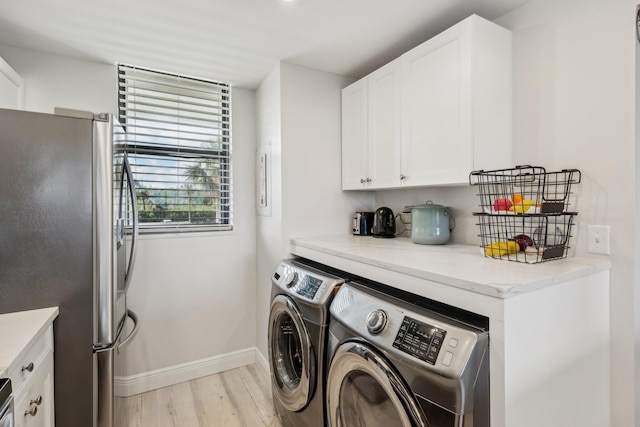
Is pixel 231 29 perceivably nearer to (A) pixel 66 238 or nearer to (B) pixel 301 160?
(B) pixel 301 160

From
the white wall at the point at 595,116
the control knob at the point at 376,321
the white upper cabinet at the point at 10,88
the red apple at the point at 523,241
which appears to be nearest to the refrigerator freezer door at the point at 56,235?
the white upper cabinet at the point at 10,88

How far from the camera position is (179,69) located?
2.31 meters

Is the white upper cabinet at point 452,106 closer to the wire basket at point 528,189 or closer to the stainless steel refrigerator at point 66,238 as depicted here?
the wire basket at point 528,189

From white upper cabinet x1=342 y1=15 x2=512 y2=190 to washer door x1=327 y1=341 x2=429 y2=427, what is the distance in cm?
97

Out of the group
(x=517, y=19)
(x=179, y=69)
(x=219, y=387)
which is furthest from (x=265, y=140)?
(x=219, y=387)

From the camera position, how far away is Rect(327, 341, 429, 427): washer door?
3.38 ft

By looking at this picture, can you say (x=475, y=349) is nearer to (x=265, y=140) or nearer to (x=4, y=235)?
(x=4, y=235)

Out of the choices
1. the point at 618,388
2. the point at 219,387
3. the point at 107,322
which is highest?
the point at 107,322

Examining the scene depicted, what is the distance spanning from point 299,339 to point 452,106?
4.77ft

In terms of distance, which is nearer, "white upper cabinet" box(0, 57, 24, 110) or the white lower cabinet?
the white lower cabinet

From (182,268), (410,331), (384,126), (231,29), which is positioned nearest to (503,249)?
(410,331)

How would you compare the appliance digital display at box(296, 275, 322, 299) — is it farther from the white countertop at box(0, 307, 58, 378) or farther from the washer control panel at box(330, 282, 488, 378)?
the white countertop at box(0, 307, 58, 378)

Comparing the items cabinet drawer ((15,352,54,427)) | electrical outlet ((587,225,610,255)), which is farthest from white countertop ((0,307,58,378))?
electrical outlet ((587,225,610,255))

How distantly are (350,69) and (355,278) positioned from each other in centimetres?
159
